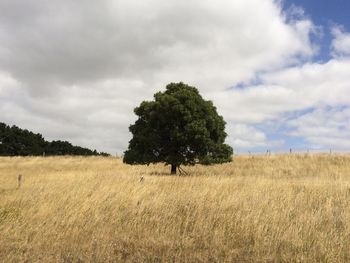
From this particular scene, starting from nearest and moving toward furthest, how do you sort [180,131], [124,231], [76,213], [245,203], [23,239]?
[23,239], [124,231], [76,213], [245,203], [180,131]

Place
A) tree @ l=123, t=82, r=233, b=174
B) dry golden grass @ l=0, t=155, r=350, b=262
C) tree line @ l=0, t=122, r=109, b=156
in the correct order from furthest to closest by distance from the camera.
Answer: tree line @ l=0, t=122, r=109, b=156 < tree @ l=123, t=82, r=233, b=174 < dry golden grass @ l=0, t=155, r=350, b=262

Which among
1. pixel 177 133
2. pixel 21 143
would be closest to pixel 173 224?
pixel 177 133

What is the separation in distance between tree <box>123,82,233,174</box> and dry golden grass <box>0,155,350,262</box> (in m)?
18.0

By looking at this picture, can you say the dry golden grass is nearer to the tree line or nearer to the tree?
the tree

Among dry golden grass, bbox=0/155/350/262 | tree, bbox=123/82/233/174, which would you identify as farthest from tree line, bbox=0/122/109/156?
dry golden grass, bbox=0/155/350/262

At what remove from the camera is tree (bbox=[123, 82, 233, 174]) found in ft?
104

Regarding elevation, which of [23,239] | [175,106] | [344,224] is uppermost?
[175,106]

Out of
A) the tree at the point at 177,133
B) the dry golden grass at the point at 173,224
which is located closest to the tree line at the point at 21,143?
the tree at the point at 177,133

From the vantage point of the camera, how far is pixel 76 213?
963 cm

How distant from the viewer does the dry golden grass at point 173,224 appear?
23.4 feet

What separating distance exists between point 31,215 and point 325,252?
6.25 m

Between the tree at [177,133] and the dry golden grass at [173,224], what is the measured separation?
708 inches

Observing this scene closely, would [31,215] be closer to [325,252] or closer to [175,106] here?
[325,252]

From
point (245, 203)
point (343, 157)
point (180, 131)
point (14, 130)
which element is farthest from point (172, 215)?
point (14, 130)
